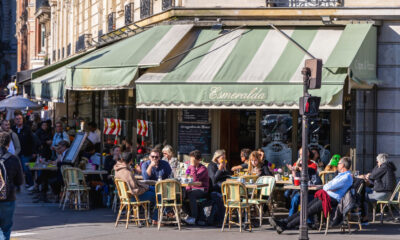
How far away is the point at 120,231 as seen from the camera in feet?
A: 49.1

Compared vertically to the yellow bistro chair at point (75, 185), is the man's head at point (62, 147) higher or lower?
higher

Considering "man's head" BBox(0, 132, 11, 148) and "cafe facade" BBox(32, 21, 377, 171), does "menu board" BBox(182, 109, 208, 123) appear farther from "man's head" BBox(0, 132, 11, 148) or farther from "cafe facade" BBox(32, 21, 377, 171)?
"man's head" BBox(0, 132, 11, 148)

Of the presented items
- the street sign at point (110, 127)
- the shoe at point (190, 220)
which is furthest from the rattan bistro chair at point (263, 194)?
the street sign at point (110, 127)

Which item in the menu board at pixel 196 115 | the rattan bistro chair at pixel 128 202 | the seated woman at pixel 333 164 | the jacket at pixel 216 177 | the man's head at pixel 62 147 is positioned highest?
the menu board at pixel 196 115

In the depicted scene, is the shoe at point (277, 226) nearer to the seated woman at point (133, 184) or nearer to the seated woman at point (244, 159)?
the seated woman at point (133, 184)

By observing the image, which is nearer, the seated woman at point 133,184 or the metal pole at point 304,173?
the metal pole at point 304,173

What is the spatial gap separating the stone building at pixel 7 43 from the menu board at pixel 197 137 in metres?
80.7

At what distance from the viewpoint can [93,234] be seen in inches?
570

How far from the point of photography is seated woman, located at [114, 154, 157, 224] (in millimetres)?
15531

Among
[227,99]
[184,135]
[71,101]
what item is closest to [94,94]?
[71,101]

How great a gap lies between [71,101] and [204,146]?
1322 centimetres

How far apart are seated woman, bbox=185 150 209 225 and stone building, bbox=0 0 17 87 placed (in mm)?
84116

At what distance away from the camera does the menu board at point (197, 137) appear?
19.5m

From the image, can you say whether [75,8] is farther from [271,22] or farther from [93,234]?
[93,234]
